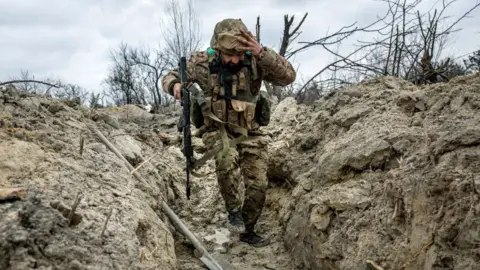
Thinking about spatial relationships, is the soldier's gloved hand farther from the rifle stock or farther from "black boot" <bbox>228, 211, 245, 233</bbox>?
"black boot" <bbox>228, 211, 245, 233</bbox>

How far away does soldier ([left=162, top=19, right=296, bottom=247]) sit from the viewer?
153 inches

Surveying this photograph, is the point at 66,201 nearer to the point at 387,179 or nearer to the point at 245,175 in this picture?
the point at 387,179

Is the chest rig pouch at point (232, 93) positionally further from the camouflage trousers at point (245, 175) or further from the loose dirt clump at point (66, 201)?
the loose dirt clump at point (66, 201)

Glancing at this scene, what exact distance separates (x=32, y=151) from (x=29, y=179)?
39 cm

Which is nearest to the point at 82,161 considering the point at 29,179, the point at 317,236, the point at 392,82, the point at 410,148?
the point at 29,179

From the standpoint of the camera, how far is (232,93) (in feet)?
13.0

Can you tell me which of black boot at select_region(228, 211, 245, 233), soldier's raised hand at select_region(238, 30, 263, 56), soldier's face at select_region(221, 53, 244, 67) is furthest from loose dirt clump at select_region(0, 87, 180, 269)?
soldier's raised hand at select_region(238, 30, 263, 56)

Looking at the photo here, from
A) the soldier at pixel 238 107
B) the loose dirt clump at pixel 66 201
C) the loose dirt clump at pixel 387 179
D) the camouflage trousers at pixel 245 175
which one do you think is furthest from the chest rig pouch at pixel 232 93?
the loose dirt clump at pixel 66 201

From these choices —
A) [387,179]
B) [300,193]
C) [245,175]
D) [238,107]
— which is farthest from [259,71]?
[387,179]

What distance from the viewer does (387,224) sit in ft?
8.15

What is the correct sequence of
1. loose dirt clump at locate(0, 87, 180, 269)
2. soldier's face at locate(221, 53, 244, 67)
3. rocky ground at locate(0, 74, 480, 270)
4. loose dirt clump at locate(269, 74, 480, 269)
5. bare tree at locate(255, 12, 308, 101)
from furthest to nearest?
bare tree at locate(255, 12, 308, 101) < soldier's face at locate(221, 53, 244, 67) < loose dirt clump at locate(269, 74, 480, 269) < rocky ground at locate(0, 74, 480, 270) < loose dirt clump at locate(0, 87, 180, 269)

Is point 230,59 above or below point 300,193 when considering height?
above

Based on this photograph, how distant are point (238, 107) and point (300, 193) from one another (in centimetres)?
92

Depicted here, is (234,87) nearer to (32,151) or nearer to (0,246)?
(32,151)
